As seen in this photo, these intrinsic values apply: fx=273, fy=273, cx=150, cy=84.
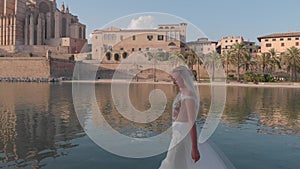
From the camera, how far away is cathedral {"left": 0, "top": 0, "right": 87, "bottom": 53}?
86.4 m

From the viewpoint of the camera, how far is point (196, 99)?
3910mm

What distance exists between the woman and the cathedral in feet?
288

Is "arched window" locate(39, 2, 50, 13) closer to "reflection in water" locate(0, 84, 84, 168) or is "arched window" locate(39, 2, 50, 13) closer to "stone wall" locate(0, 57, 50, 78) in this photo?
"stone wall" locate(0, 57, 50, 78)

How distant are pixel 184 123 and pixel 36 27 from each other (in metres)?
96.1

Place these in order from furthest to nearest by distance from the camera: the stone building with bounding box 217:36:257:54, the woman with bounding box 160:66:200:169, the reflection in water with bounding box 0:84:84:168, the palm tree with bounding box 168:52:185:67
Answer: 1. the stone building with bounding box 217:36:257:54
2. the reflection in water with bounding box 0:84:84:168
3. the palm tree with bounding box 168:52:185:67
4. the woman with bounding box 160:66:200:169

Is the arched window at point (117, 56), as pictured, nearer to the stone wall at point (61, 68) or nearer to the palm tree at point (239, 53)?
the stone wall at point (61, 68)

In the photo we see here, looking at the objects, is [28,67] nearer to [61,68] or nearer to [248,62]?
[61,68]

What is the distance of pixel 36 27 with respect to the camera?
3548 inches

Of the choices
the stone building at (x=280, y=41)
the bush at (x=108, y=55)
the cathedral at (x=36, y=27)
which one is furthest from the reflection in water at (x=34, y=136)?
the cathedral at (x=36, y=27)

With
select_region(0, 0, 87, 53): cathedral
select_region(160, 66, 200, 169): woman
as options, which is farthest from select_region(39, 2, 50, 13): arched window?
select_region(160, 66, 200, 169): woman

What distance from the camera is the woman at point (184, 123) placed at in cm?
387

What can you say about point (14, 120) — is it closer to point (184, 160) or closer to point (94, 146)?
point (94, 146)

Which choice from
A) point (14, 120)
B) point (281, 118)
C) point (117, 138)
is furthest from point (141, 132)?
point (281, 118)

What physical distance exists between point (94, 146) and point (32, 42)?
8916 cm
